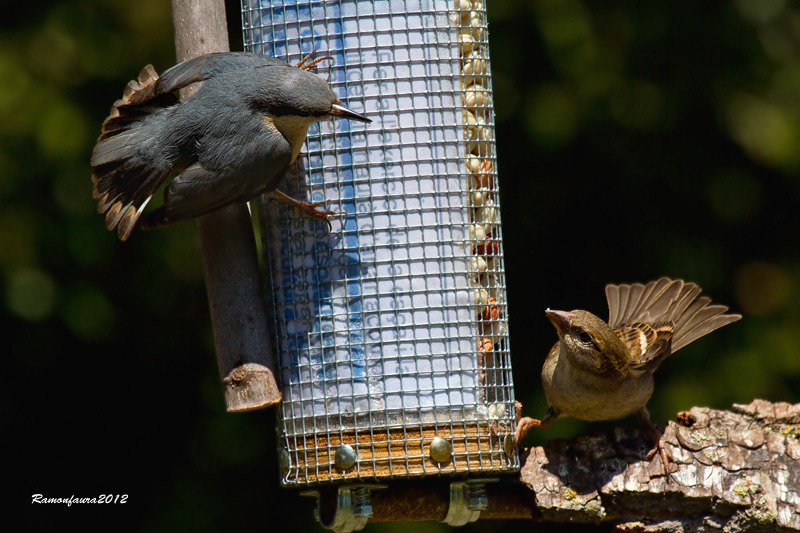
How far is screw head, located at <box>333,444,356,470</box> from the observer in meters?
3.75

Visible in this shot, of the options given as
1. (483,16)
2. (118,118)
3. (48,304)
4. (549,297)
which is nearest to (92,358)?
(48,304)

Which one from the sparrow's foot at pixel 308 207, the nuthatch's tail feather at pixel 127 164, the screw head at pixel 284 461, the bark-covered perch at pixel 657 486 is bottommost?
the bark-covered perch at pixel 657 486

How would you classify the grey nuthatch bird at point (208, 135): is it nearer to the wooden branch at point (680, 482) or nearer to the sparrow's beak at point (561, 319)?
the sparrow's beak at point (561, 319)

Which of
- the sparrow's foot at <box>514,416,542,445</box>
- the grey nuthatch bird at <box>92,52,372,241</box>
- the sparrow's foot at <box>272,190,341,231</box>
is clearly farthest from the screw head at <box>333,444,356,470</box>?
the grey nuthatch bird at <box>92,52,372,241</box>

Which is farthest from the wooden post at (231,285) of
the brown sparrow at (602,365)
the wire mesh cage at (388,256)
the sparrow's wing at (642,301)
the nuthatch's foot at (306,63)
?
the sparrow's wing at (642,301)

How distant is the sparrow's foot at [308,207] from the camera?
4.04 m

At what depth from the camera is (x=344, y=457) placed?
3.75 m

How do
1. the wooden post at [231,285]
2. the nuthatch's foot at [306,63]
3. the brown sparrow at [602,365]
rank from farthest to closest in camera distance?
1. the brown sparrow at [602,365]
2. the nuthatch's foot at [306,63]
3. the wooden post at [231,285]

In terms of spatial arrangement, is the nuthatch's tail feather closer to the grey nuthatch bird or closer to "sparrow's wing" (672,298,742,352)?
the grey nuthatch bird

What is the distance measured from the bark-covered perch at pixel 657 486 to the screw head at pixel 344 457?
10.1 inches

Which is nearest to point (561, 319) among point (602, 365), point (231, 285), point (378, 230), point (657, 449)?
point (602, 365)

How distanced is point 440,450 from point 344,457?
39cm

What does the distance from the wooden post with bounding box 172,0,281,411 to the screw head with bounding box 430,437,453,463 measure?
2.25 ft

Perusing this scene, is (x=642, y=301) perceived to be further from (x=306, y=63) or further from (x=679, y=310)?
(x=306, y=63)
